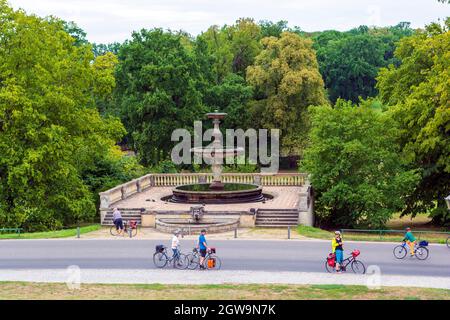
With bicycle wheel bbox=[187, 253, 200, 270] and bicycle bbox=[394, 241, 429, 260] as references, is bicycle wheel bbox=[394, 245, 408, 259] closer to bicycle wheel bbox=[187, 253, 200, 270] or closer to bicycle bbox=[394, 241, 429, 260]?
bicycle bbox=[394, 241, 429, 260]

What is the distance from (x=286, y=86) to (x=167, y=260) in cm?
4688

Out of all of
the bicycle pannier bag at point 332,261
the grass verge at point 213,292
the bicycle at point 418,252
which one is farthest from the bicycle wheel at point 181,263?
the bicycle at point 418,252

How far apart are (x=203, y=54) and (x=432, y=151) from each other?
29.8 m

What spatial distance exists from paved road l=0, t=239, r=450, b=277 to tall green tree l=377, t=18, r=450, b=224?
12552 mm

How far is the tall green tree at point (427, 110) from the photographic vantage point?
40.7 metres

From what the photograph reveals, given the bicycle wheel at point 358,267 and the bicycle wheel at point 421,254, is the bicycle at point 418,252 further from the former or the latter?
the bicycle wheel at point 358,267

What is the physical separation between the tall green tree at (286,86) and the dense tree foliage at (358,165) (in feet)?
95.1

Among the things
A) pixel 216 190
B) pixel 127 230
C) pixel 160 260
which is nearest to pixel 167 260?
pixel 160 260

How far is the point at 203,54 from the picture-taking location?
66.6 meters

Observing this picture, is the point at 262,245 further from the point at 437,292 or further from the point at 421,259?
the point at 437,292

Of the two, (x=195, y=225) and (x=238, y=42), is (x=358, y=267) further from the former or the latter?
(x=238, y=42)

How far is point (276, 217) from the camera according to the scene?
122 ft

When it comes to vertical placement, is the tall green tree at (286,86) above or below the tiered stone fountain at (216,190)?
above

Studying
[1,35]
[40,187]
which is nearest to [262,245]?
[40,187]
